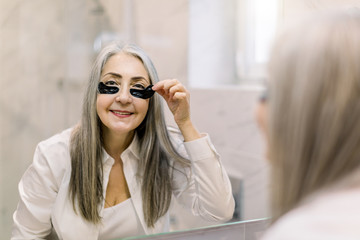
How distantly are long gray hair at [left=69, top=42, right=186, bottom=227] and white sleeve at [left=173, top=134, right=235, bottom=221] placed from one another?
0.03m

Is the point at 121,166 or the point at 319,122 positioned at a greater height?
the point at 319,122

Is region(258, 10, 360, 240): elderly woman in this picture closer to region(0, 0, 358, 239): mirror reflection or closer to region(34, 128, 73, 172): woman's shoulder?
region(0, 0, 358, 239): mirror reflection

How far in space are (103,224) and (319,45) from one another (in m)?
0.53

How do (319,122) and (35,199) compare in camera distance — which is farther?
(35,199)

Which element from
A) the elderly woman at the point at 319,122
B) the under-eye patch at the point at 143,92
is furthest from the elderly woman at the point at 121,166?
the elderly woman at the point at 319,122

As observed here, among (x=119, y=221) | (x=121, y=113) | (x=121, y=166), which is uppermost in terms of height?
(x=121, y=113)

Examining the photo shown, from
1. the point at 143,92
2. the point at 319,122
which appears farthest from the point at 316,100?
the point at 143,92

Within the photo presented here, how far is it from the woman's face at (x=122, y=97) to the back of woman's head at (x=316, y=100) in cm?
30

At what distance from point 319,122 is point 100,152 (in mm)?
433

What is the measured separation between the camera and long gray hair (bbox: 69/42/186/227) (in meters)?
0.68

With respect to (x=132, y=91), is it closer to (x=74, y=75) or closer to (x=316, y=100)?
(x=74, y=75)

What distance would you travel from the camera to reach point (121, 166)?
72 cm

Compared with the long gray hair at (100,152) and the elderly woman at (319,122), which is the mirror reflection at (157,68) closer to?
the long gray hair at (100,152)

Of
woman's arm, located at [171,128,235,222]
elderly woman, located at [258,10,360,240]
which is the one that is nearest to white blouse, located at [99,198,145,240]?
woman's arm, located at [171,128,235,222]
